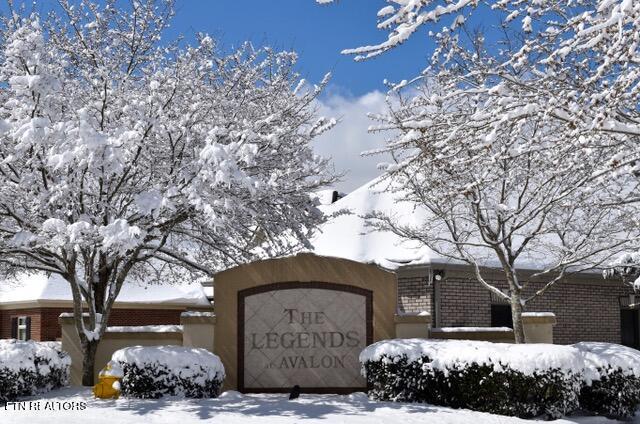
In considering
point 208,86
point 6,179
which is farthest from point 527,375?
point 6,179

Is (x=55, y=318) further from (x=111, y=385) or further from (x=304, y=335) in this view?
(x=111, y=385)

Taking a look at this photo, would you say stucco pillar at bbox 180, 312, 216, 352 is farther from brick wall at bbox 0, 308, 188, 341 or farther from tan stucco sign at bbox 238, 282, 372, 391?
brick wall at bbox 0, 308, 188, 341

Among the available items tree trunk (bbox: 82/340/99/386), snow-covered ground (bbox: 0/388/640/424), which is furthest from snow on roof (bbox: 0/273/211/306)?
snow-covered ground (bbox: 0/388/640/424)

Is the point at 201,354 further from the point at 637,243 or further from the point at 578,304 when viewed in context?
the point at 578,304

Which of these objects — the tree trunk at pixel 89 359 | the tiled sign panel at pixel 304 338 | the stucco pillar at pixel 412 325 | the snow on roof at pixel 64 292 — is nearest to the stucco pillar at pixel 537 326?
the stucco pillar at pixel 412 325

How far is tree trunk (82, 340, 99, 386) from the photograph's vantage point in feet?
52.1

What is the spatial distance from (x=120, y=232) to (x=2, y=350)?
433 cm

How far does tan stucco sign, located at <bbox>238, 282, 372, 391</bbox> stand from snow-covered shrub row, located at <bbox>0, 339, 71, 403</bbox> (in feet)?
12.1

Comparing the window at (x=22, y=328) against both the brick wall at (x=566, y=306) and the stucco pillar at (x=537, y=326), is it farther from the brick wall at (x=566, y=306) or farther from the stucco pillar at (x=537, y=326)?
the stucco pillar at (x=537, y=326)

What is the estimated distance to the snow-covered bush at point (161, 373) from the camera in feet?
43.6

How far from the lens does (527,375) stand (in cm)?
1188

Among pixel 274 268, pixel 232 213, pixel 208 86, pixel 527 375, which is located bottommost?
pixel 527 375

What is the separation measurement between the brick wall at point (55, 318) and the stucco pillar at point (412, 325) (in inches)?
722

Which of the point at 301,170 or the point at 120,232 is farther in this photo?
the point at 301,170
